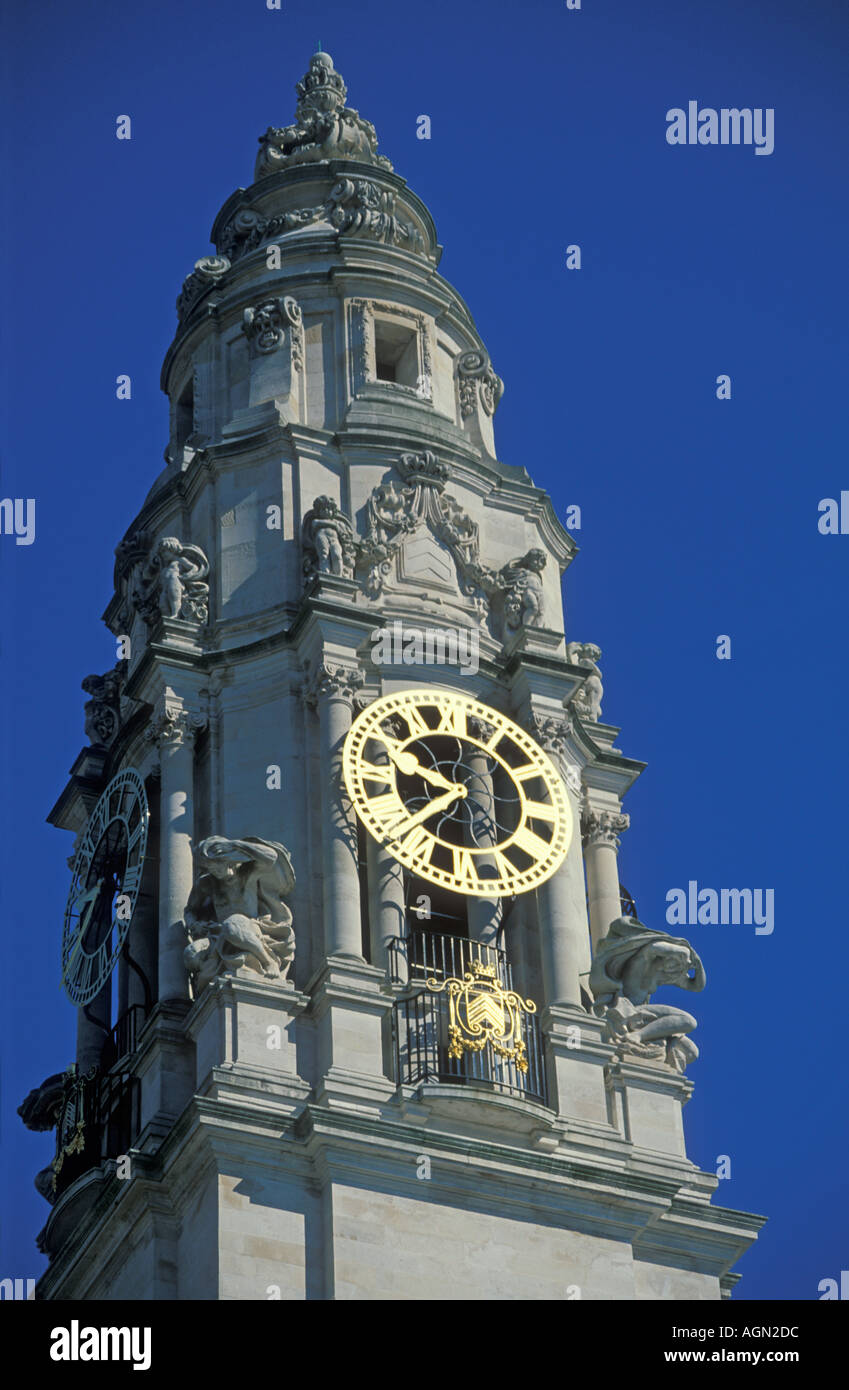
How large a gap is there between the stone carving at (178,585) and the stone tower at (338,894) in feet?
0.22

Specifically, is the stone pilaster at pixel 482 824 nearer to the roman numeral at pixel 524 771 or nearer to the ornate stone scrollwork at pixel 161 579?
the roman numeral at pixel 524 771

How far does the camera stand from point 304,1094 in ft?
154

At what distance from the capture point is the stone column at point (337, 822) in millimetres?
48812

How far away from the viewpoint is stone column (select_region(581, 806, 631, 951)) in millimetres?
52844

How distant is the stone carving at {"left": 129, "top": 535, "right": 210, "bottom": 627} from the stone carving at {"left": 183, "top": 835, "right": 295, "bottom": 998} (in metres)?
5.55

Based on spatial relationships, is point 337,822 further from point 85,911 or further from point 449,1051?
point 85,911

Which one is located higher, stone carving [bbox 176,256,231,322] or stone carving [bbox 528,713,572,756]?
stone carving [bbox 176,256,231,322]

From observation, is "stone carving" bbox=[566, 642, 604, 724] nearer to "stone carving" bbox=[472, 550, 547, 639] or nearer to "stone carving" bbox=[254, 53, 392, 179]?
"stone carving" bbox=[472, 550, 547, 639]

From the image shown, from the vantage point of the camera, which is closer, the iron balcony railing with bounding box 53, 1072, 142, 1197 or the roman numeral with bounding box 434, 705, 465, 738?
the iron balcony railing with bounding box 53, 1072, 142, 1197

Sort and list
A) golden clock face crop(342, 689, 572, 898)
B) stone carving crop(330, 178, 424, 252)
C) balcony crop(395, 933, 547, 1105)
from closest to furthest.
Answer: balcony crop(395, 933, 547, 1105) → golden clock face crop(342, 689, 572, 898) → stone carving crop(330, 178, 424, 252)

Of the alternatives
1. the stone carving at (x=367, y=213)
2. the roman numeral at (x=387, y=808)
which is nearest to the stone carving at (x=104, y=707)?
the roman numeral at (x=387, y=808)

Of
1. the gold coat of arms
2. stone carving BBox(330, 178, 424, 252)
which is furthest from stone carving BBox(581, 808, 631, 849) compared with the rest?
stone carving BBox(330, 178, 424, 252)

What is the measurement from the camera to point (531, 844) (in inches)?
2018
